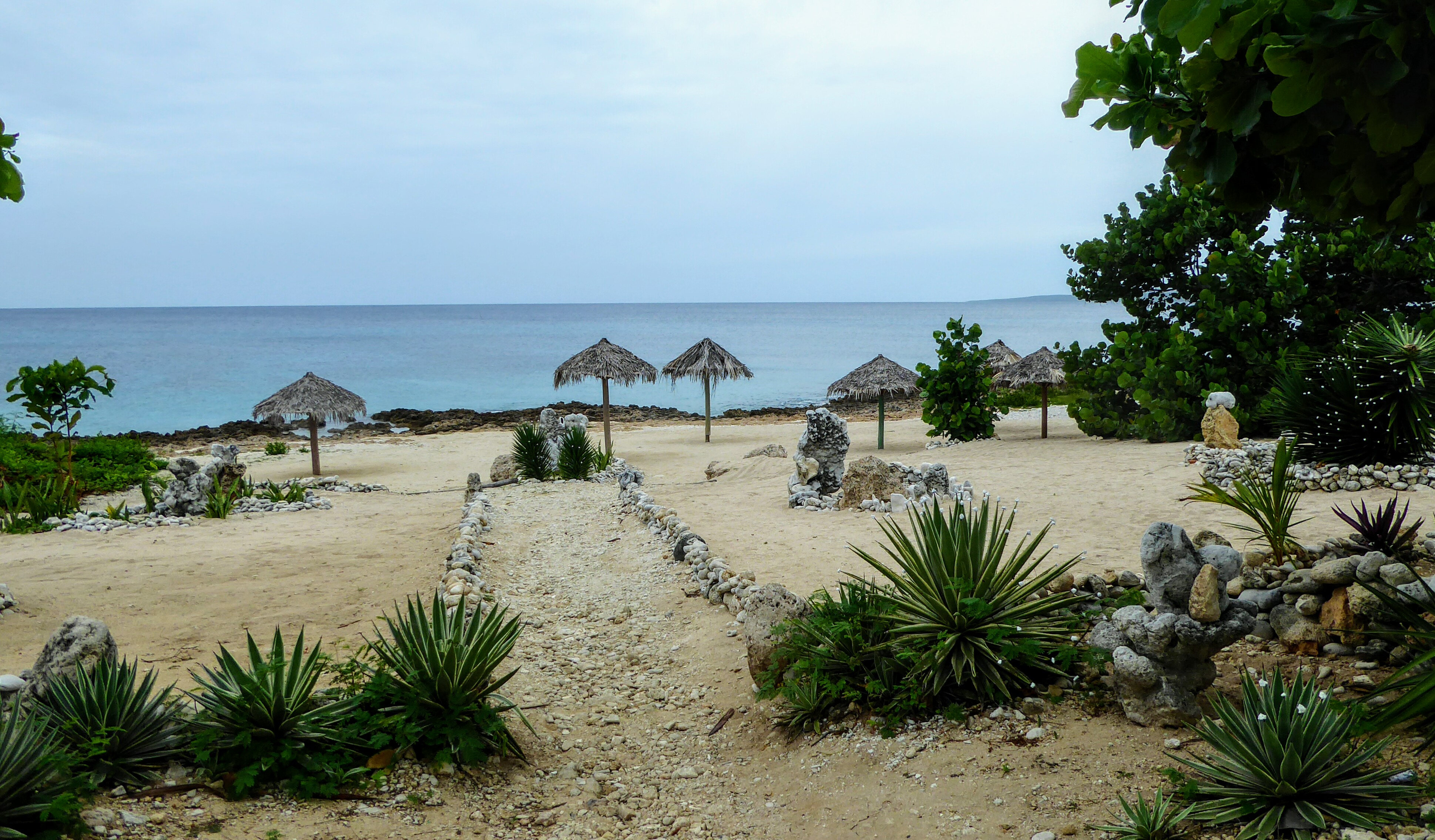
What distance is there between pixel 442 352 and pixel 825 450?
71815 mm

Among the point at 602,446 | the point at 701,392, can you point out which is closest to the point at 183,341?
the point at 701,392

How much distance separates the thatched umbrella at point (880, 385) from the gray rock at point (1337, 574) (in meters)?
15.4

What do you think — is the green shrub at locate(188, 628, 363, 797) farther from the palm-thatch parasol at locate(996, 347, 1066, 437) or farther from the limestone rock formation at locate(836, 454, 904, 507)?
the palm-thatch parasol at locate(996, 347, 1066, 437)

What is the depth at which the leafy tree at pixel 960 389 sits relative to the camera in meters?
18.4

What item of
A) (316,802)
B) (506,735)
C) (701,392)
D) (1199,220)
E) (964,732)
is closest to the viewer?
(316,802)

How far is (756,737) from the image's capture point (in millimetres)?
4648

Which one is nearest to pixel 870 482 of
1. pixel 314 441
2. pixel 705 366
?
pixel 705 366

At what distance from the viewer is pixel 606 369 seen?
1931 cm

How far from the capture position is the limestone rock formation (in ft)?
33.6

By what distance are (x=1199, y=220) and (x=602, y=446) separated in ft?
45.3

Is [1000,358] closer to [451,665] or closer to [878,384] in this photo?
[878,384]

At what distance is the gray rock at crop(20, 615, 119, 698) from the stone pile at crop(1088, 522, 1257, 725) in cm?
447

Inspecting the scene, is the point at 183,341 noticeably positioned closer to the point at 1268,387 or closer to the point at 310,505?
the point at 310,505

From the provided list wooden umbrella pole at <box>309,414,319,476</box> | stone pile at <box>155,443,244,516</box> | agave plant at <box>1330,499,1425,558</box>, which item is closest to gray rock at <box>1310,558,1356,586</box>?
agave plant at <box>1330,499,1425,558</box>
